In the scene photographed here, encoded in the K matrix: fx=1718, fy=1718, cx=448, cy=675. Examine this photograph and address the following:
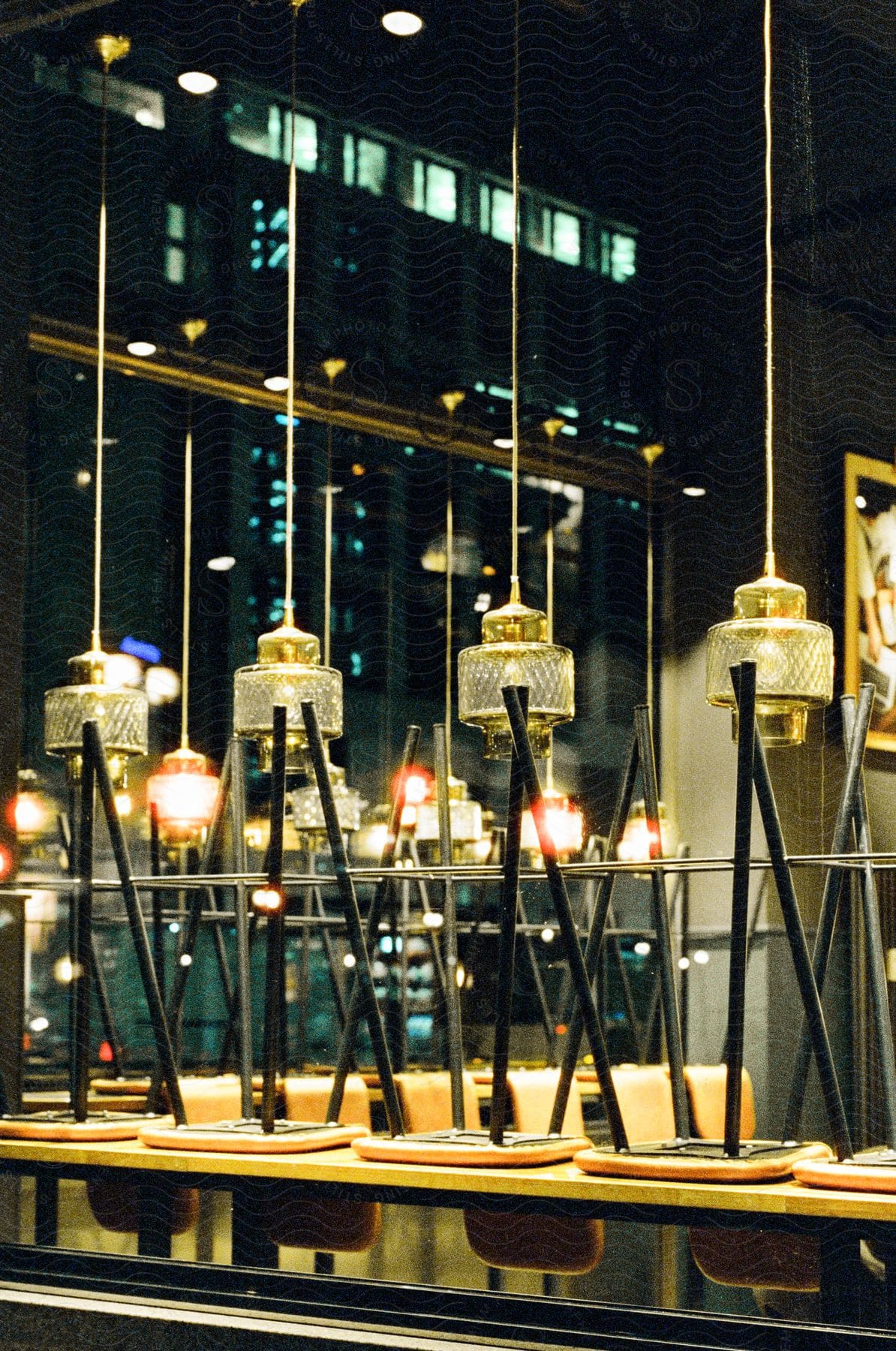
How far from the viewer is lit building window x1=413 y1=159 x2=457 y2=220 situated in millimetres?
4898

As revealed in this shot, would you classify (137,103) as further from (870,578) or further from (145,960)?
(145,960)

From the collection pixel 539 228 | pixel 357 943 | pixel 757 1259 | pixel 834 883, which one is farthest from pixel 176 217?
pixel 757 1259

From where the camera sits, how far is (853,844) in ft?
9.37

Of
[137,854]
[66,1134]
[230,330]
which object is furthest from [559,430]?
[66,1134]

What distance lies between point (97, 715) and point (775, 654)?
151 cm

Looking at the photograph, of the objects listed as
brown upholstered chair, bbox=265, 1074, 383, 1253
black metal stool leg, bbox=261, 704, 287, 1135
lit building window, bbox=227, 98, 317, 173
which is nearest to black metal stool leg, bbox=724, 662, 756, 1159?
brown upholstered chair, bbox=265, 1074, 383, 1253

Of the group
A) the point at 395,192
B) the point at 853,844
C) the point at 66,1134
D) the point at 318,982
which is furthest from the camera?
the point at 318,982

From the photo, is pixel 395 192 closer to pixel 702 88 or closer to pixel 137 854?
pixel 702 88

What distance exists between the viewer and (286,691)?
326 centimetres

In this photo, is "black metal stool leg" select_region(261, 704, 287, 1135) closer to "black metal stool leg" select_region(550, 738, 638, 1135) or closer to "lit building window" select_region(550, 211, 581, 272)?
"black metal stool leg" select_region(550, 738, 638, 1135)

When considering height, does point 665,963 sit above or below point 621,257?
below

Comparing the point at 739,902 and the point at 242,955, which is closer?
the point at 739,902

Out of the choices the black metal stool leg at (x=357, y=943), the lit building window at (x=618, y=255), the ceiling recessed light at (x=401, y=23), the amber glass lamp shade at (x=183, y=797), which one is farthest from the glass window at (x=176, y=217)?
the black metal stool leg at (x=357, y=943)

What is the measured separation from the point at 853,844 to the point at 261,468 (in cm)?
282
